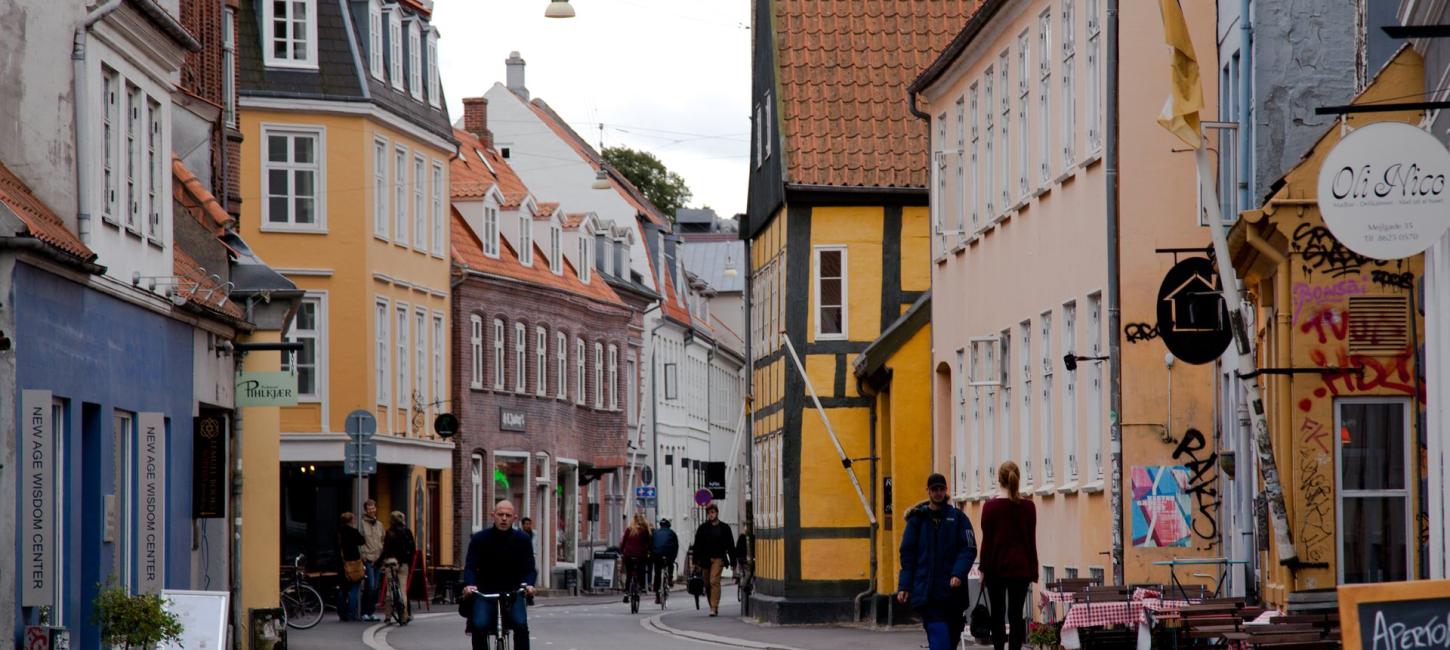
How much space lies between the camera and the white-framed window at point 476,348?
54.5 metres

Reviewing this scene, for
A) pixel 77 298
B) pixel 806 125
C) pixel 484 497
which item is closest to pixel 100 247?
pixel 77 298

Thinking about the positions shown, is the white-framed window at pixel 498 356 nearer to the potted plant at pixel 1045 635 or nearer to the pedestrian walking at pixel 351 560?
the pedestrian walking at pixel 351 560

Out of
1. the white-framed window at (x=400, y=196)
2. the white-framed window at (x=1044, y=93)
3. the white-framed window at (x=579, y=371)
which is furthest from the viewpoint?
the white-framed window at (x=579, y=371)

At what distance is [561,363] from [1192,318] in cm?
4193

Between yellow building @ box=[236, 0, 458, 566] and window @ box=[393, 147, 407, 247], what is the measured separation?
6 cm

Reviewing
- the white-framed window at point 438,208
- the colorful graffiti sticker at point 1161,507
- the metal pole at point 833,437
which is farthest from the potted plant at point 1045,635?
the white-framed window at point 438,208

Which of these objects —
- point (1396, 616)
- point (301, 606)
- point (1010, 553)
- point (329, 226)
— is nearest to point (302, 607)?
point (301, 606)

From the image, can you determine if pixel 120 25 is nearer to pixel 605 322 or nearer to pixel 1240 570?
pixel 1240 570

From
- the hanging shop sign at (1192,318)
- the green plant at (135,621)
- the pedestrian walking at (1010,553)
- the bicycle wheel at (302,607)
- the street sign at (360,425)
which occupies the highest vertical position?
the hanging shop sign at (1192,318)

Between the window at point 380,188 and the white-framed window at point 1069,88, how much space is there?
2434 centimetres

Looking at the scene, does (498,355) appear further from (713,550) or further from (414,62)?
(713,550)

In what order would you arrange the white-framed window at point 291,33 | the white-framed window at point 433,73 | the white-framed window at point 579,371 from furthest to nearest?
the white-framed window at point 579,371 → the white-framed window at point 433,73 → the white-framed window at point 291,33

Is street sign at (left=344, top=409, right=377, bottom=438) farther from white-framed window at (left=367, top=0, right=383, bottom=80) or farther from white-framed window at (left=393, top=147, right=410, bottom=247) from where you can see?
white-framed window at (left=367, top=0, right=383, bottom=80)

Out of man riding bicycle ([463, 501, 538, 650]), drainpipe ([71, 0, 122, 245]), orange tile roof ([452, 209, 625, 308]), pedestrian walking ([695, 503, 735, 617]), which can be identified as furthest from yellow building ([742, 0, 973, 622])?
drainpipe ([71, 0, 122, 245])
